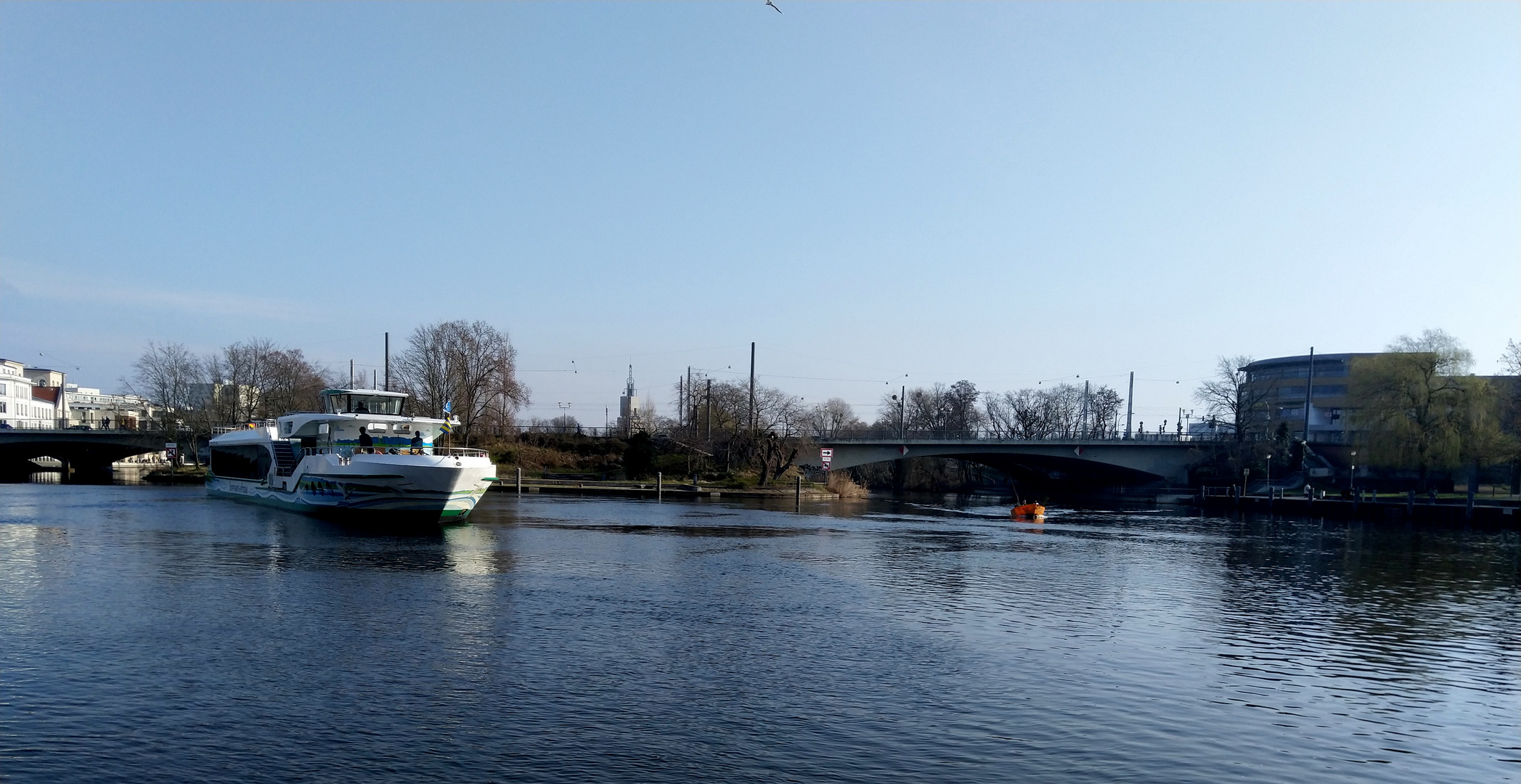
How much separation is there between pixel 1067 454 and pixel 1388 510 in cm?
2806

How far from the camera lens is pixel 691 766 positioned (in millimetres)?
12133

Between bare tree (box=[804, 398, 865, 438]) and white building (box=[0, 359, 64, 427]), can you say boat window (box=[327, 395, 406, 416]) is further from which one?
white building (box=[0, 359, 64, 427])

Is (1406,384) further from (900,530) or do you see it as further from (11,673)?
(11,673)

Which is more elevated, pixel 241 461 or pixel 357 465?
pixel 357 465

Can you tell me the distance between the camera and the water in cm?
1263

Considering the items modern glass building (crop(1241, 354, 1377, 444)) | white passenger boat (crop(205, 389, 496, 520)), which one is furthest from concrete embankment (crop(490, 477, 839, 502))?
modern glass building (crop(1241, 354, 1377, 444))

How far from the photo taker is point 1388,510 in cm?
6819

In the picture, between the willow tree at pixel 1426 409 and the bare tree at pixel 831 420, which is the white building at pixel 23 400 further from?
the willow tree at pixel 1426 409

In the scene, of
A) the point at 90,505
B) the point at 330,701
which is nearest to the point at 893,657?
the point at 330,701

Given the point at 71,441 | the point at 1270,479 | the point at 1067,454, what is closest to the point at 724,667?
the point at 1270,479

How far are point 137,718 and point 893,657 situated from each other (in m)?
11.8

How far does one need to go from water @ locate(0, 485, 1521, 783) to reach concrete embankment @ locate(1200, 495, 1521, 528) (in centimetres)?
3292

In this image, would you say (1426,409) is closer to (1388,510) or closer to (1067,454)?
(1388,510)

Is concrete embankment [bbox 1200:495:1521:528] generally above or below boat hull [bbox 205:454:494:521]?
below
